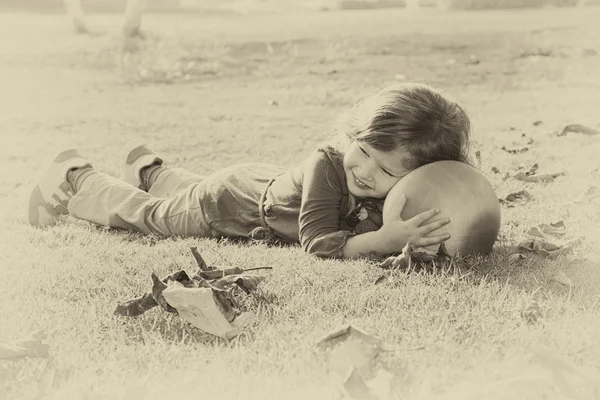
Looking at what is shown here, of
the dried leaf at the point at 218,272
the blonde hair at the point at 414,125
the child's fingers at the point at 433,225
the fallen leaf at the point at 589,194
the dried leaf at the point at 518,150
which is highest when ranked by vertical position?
the blonde hair at the point at 414,125

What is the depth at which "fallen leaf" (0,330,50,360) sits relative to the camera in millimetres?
2625

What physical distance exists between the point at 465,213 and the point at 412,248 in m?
0.32

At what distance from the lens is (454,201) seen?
3.65 metres

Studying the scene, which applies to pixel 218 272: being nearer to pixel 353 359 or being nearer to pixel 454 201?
pixel 353 359

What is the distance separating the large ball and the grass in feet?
0.51

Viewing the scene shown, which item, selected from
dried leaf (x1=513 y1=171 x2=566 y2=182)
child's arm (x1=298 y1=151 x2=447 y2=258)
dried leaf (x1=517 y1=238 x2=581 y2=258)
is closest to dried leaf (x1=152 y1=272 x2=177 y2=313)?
child's arm (x1=298 y1=151 x2=447 y2=258)

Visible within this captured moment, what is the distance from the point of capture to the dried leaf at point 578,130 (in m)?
7.11

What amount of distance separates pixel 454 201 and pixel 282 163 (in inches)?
113

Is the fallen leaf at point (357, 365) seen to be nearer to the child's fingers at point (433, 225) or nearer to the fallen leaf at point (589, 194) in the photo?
the child's fingers at point (433, 225)

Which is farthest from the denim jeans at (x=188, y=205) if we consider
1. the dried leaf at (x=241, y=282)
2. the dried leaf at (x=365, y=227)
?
the dried leaf at (x=241, y=282)

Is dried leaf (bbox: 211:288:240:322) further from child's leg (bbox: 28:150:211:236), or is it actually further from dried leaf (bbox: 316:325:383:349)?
child's leg (bbox: 28:150:211:236)

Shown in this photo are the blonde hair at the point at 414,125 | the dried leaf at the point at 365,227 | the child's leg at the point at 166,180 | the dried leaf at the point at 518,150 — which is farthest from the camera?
the dried leaf at the point at 518,150

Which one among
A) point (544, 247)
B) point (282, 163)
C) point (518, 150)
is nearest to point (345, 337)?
point (544, 247)

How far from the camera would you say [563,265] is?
3686 mm
